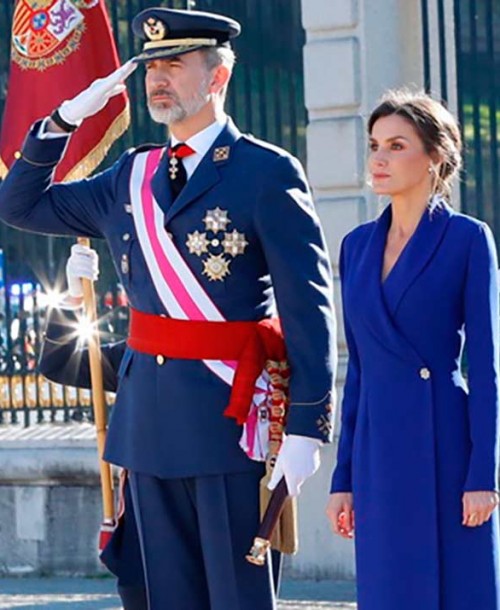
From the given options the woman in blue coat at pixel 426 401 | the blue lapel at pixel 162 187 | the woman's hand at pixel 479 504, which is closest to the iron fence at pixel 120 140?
the blue lapel at pixel 162 187

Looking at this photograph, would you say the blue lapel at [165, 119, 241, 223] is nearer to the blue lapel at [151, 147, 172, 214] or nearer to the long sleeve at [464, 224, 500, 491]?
the blue lapel at [151, 147, 172, 214]

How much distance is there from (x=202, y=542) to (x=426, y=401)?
2.58 feet

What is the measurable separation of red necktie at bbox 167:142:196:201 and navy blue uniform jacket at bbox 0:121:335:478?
0.03 m

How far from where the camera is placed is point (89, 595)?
8.59 m

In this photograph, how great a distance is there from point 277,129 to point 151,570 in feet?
12.8

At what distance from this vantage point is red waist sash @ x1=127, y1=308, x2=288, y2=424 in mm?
5285

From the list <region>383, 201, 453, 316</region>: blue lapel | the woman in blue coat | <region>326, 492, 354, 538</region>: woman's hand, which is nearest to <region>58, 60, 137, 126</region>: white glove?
the woman in blue coat

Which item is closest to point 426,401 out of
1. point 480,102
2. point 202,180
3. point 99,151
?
point 202,180

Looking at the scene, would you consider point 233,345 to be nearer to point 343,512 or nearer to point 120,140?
point 343,512

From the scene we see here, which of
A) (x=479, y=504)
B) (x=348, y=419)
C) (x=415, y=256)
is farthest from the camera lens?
Answer: (x=348, y=419)

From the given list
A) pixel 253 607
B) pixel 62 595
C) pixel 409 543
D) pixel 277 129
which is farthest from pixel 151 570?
pixel 277 129

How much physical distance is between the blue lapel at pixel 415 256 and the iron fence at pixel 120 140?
3.94 m

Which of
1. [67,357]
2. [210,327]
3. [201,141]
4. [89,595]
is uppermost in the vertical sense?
[201,141]

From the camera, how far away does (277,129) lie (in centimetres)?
892
